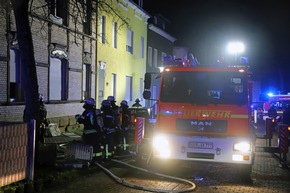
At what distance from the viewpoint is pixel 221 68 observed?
8961mm

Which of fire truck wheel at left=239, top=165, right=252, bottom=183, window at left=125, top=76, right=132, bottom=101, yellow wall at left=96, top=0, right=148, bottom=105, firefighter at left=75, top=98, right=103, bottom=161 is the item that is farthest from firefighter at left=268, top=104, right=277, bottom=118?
firefighter at left=75, top=98, right=103, bottom=161

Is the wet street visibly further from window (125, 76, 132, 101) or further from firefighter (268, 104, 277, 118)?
window (125, 76, 132, 101)

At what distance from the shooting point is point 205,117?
8758 mm

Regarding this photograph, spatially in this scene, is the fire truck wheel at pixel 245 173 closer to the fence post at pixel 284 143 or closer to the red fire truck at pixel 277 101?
the fence post at pixel 284 143

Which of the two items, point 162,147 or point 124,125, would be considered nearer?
point 162,147

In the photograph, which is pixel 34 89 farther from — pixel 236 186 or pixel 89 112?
pixel 236 186

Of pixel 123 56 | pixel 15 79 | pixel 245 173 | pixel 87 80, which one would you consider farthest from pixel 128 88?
pixel 245 173

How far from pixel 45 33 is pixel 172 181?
1031 centimetres

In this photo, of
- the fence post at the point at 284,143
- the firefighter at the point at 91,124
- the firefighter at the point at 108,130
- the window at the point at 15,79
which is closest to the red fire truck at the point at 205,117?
the firefighter at the point at 91,124

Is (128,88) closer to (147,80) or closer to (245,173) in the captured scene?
(147,80)

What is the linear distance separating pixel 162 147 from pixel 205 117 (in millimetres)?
1151

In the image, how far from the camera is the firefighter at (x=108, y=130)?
34.8 feet

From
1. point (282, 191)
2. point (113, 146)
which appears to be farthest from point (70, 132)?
point (282, 191)

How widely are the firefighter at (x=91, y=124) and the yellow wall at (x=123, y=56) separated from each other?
394 inches
